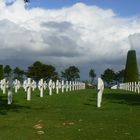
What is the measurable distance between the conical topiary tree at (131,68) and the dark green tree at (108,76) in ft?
84.1

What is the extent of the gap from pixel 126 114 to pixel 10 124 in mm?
5435

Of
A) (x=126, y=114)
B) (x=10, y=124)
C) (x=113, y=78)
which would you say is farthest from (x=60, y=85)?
(x=113, y=78)

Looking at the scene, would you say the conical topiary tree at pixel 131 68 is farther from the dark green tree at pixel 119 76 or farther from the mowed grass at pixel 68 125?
the mowed grass at pixel 68 125

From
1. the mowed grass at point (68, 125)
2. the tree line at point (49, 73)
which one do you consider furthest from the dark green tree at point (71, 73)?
the mowed grass at point (68, 125)

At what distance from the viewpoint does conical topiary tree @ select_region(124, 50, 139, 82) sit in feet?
317

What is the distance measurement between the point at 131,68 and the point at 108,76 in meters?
28.4

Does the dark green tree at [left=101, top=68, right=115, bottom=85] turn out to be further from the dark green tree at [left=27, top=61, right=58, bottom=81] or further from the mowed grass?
the mowed grass

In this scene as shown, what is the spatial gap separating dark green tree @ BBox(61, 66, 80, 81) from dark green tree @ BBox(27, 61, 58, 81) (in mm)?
10846

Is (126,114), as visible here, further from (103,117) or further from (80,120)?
(80,120)

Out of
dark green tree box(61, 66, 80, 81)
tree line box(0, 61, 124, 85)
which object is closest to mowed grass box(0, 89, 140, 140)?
tree line box(0, 61, 124, 85)

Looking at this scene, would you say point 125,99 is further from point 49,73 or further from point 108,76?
point 108,76

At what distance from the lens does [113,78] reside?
127m

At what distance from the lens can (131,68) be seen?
321 feet

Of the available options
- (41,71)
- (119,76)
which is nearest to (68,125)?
(41,71)
